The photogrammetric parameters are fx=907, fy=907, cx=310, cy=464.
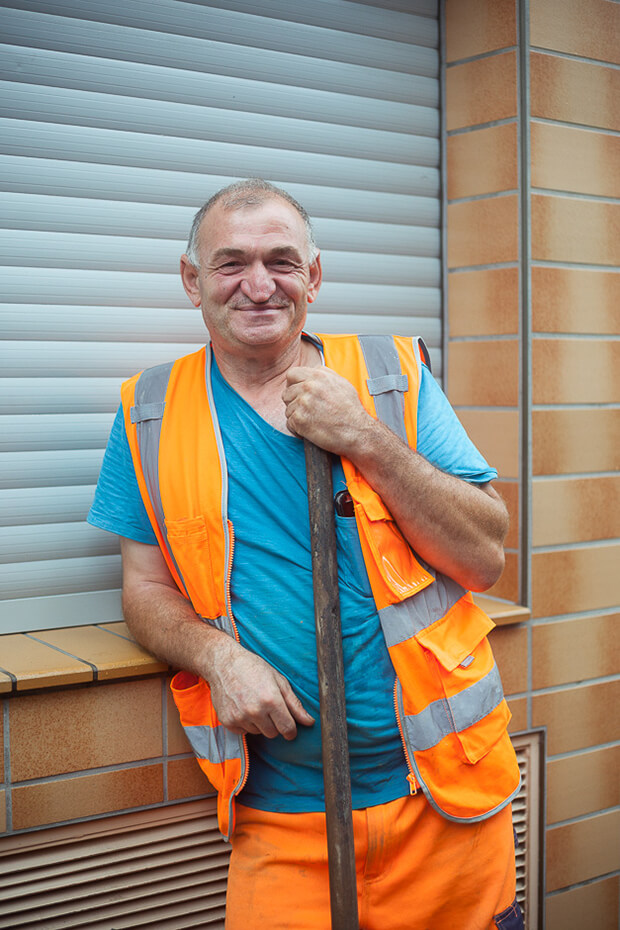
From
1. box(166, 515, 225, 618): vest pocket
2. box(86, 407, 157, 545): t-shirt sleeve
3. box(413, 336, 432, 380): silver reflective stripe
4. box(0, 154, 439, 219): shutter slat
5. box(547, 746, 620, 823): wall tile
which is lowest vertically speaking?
box(547, 746, 620, 823): wall tile

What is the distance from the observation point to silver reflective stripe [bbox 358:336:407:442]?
7.21ft

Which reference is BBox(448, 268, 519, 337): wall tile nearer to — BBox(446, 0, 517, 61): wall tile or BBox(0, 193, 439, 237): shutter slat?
BBox(0, 193, 439, 237): shutter slat

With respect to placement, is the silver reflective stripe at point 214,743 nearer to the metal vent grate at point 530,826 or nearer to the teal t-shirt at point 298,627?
the teal t-shirt at point 298,627

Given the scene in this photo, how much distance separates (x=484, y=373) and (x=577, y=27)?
48.9 inches

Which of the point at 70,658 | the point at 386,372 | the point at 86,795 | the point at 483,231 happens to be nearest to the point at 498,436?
the point at 483,231

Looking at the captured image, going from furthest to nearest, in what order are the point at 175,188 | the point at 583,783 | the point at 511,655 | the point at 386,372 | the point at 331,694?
the point at 583,783
the point at 511,655
the point at 175,188
the point at 386,372
the point at 331,694

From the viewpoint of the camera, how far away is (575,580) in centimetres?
322

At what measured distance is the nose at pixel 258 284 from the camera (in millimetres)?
2139

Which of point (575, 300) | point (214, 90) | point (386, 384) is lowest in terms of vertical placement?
point (386, 384)

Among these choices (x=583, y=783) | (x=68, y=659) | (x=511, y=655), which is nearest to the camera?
(x=68, y=659)

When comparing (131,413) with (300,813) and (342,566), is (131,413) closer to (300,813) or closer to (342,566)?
(342,566)

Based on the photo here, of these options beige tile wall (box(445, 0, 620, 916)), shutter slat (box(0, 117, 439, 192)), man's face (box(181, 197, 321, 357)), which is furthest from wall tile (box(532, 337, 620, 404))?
man's face (box(181, 197, 321, 357))

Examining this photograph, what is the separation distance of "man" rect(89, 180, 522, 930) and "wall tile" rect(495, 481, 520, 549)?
0.90m

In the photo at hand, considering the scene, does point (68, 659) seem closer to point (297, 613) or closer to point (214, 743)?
point (214, 743)
